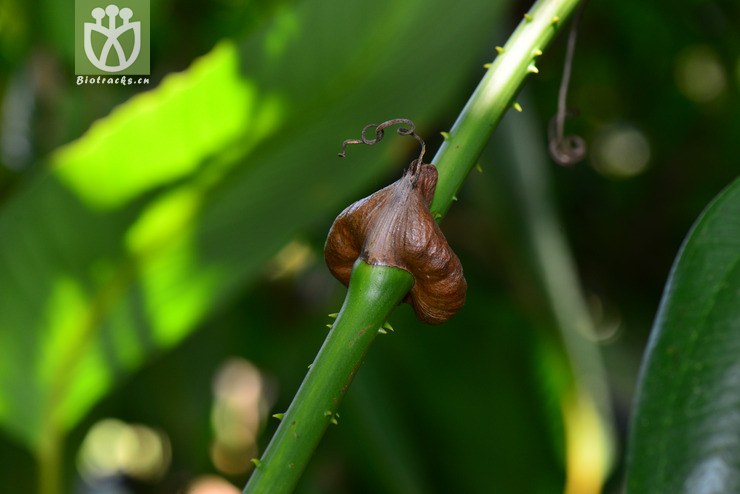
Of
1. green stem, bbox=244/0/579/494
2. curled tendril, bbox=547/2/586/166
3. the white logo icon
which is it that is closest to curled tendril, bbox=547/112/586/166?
curled tendril, bbox=547/2/586/166

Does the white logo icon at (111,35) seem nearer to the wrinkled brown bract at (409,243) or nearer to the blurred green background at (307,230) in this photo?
the blurred green background at (307,230)

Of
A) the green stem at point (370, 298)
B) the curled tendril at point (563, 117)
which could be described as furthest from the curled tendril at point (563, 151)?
the green stem at point (370, 298)

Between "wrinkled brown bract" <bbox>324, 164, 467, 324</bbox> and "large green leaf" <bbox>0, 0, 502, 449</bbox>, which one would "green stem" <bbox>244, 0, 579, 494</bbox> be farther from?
"large green leaf" <bbox>0, 0, 502, 449</bbox>

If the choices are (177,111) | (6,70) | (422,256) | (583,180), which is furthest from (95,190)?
(583,180)

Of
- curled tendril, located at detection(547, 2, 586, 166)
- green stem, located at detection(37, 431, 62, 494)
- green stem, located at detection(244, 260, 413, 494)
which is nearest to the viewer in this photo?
green stem, located at detection(244, 260, 413, 494)

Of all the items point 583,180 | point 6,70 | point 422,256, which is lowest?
point 583,180

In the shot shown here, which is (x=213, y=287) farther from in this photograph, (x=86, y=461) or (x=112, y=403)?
(x=86, y=461)
